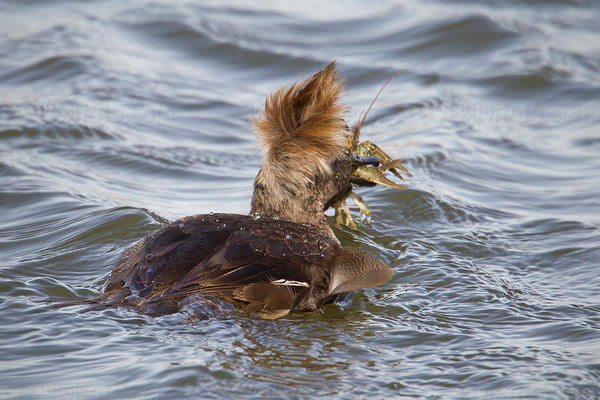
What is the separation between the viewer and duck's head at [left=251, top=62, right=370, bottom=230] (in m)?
5.89

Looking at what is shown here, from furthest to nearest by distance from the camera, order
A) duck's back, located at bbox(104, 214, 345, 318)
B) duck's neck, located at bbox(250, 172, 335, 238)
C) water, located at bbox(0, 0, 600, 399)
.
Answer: duck's neck, located at bbox(250, 172, 335, 238)
duck's back, located at bbox(104, 214, 345, 318)
water, located at bbox(0, 0, 600, 399)

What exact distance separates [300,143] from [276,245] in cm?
107

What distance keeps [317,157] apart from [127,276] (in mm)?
1630

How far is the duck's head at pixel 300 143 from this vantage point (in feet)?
19.3

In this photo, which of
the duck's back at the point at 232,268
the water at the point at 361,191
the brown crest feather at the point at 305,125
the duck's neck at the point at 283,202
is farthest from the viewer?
the duck's neck at the point at 283,202

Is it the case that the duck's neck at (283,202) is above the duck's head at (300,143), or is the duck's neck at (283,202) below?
below

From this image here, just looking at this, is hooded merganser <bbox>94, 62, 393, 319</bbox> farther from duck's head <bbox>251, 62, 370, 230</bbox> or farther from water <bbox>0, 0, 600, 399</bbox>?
water <bbox>0, 0, 600, 399</bbox>

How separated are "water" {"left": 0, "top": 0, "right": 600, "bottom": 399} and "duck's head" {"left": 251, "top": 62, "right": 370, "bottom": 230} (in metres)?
0.89

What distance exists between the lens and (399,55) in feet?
42.8

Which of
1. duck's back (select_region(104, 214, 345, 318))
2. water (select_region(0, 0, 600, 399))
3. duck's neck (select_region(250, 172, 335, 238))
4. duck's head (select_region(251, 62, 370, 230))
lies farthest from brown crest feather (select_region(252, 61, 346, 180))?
water (select_region(0, 0, 600, 399))

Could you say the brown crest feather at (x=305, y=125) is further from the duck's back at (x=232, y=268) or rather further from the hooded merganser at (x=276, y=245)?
the duck's back at (x=232, y=268)

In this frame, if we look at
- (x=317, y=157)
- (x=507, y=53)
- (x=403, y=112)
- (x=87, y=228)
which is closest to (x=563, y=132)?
(x=403, y=112)

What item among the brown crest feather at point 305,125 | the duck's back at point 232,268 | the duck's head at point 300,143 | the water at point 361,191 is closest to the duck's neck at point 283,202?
the duck's head at point 300,143

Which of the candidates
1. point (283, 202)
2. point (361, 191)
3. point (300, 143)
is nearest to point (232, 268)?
point (283, 202)
